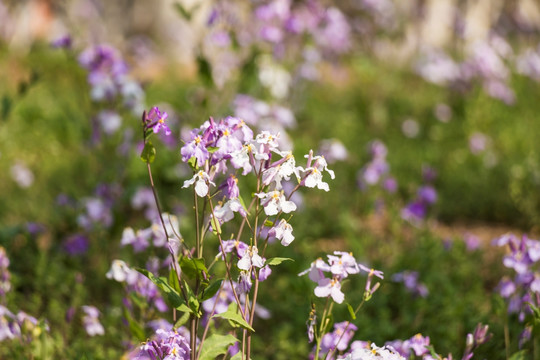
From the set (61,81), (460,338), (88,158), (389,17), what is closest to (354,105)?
(389,17)

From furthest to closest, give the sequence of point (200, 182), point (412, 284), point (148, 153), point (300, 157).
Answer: point (300, 157) < point (412, 284) < point (148, 153) < point (200, 182)

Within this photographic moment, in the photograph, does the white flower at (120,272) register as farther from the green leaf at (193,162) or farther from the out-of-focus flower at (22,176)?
the out-of-focus flower at (22,176)

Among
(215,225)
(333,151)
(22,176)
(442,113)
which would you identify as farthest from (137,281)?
(442,113)

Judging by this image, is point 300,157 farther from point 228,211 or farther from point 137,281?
point 228,211

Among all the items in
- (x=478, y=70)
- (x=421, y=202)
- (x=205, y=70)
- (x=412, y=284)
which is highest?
(x=478, y=70)

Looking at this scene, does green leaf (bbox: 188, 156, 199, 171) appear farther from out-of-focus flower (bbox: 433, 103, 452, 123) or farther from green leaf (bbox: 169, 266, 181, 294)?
out-of-focus flower (bbox: 433, 103, 452, 123)

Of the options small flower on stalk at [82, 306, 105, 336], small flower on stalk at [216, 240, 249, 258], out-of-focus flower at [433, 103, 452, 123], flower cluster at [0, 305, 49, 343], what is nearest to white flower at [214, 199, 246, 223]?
small flower on stalk at [216, 240, 249, 258]

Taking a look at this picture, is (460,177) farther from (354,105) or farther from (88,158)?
(88,158)
